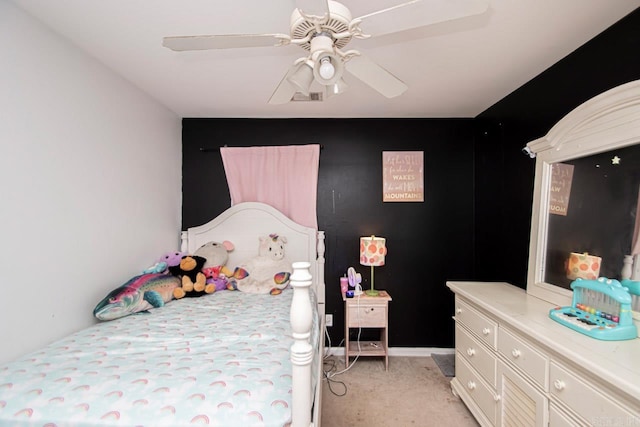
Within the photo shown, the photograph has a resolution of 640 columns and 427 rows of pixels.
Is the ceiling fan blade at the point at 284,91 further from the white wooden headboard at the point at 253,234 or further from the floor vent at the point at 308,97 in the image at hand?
the white wooden headboard at the point at 253,234

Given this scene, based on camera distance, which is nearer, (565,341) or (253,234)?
(565,341)

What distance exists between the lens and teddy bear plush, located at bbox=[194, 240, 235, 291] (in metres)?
2.53

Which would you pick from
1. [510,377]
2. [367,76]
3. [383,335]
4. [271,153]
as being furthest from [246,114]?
[510,377]

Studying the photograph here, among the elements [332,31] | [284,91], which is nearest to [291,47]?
[284,91]

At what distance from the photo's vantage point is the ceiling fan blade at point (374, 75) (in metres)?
1.23

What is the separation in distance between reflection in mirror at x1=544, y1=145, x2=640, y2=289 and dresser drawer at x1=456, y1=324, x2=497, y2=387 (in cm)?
62

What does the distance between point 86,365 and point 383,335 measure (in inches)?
89.4

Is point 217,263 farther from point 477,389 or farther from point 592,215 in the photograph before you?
point 592,215

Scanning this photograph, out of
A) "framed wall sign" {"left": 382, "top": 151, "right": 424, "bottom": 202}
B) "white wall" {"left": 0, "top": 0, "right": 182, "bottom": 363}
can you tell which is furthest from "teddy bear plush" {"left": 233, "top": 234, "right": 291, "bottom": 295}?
"framed wall sign" {"left": 382, "top": 151, "right": 424, "bottom": 202}

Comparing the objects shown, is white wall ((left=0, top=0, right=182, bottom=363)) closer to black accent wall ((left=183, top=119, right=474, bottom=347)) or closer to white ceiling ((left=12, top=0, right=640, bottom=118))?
Result: white ceiling ((left=12, top=0, right=640, bottom=118))

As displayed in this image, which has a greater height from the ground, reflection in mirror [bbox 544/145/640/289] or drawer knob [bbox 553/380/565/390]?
reflection in mirror [bbox 544/145/640/289]

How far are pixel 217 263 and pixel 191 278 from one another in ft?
0.94

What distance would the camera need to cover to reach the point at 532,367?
1.38 metres

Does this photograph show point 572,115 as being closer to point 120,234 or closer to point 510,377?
point 510,377
